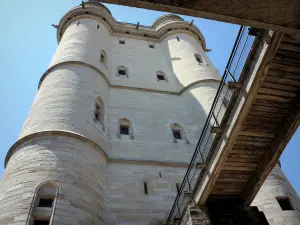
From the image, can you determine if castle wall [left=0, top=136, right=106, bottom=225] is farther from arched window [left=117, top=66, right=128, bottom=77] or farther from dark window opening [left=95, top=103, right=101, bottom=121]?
arched window [left=117, top=66, right=128, bottom=77]

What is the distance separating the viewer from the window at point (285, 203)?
8781 mm

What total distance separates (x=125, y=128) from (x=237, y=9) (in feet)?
31.5

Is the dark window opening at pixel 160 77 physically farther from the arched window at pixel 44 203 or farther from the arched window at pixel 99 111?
the arched window at pixel 44 203

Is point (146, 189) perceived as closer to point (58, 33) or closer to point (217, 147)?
point (217, 147)

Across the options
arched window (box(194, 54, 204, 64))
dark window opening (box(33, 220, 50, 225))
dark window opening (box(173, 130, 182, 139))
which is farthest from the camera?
arched window (box(194, 54, 204, 64))

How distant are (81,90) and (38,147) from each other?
356 cm

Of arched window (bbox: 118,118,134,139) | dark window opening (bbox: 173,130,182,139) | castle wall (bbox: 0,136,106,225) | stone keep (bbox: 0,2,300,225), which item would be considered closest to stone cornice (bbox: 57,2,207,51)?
stone keep (bbox: 0,2,300,225)

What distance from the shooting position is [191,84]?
15031 mm

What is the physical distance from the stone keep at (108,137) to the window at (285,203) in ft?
0.56

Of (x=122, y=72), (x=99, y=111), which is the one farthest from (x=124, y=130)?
(x=122, y=72)

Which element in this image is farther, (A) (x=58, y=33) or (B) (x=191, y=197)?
(A) (x=58, y=33)

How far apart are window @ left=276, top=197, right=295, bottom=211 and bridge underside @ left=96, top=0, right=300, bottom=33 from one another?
23.0 ft

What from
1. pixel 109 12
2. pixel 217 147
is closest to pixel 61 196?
pixel 217 147

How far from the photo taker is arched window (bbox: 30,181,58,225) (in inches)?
279
